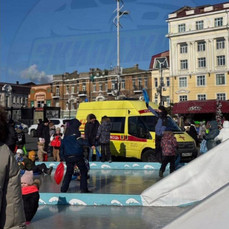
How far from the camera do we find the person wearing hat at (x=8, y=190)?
243cm

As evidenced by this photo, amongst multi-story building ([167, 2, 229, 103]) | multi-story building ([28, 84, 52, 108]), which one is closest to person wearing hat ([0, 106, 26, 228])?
multi-story building ([167, 2, 229, 103])

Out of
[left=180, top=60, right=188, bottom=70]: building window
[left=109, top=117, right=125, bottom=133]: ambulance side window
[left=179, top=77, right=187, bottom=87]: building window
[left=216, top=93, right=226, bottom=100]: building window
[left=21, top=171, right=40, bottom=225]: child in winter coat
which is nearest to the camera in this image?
[left=21, top=171, right=40, bottom=225]: child in winter coat

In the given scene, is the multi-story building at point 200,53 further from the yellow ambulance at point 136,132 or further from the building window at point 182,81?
the yellow ambulance at point 136,132

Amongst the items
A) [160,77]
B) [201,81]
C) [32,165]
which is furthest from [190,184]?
[160,77]

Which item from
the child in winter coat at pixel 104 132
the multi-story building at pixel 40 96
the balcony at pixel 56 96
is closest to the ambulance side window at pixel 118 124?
the child in winter coat at pixel 104 132

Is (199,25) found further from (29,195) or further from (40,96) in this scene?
(29,195)

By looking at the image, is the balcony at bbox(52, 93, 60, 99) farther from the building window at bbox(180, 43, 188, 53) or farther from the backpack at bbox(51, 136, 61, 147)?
the backpack at bbox(51, 136, 61, 147)

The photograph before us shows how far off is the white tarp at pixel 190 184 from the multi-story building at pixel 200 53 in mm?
48506

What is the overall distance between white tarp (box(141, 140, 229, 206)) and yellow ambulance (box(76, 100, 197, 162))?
5870mm

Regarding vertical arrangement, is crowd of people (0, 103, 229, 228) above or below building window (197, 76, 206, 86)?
below

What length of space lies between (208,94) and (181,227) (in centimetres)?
5366

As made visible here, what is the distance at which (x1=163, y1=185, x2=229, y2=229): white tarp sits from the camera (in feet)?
11.6

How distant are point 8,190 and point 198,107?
47616 mm

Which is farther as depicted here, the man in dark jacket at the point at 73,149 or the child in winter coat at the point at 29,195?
the man in dark jacket at the point at 73,149
